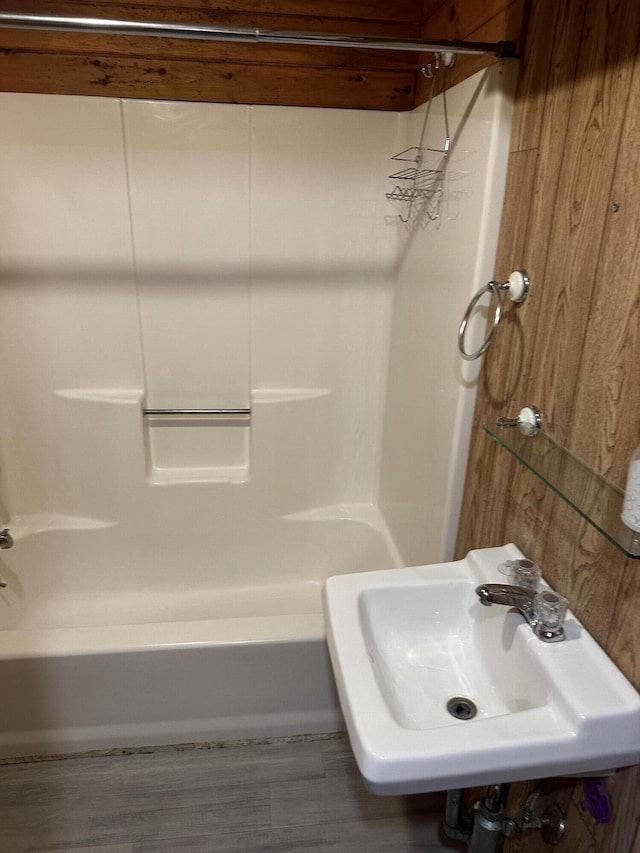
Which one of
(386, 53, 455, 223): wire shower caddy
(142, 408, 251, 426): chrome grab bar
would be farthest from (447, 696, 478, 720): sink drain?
(142, 408, 251, 426): chrome grab bar

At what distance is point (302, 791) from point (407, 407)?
3.81 feet

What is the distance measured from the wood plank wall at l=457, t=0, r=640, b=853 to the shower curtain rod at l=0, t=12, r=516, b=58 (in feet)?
0.47

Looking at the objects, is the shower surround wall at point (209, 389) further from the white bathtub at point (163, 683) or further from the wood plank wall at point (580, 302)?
the wood plank wall at point (580, 302)

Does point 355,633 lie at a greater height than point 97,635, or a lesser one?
greater

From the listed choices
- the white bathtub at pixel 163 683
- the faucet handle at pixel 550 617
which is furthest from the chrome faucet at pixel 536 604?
the white bathtub at pixel 163 683

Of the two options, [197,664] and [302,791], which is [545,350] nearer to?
[197,664]

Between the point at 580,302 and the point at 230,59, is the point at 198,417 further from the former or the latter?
the point at 580,302

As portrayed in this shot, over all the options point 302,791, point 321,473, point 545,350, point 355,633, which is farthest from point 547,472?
point 321,473

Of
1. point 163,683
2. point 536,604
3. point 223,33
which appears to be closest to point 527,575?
point 536,604

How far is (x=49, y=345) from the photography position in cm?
212

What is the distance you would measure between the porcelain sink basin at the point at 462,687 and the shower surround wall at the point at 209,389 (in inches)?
17.7

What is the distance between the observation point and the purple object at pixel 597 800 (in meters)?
1.01

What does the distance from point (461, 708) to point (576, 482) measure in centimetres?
46

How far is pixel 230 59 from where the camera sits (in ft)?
6.24
